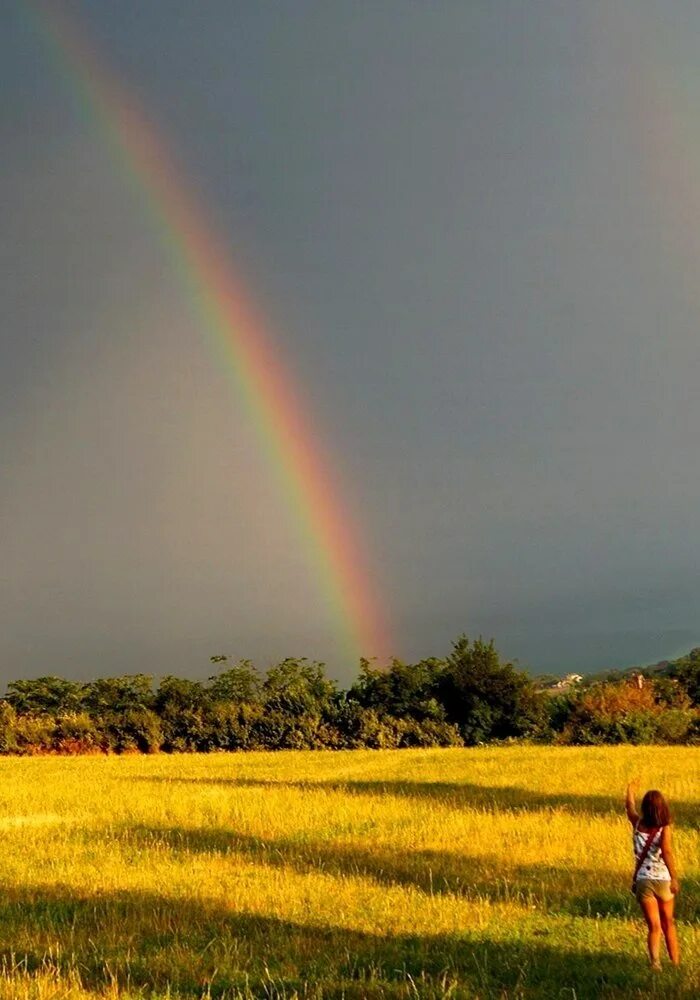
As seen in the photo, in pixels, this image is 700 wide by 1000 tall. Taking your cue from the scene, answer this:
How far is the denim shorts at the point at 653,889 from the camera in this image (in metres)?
8.87

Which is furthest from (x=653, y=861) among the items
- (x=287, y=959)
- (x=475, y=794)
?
(x=475, y=794)

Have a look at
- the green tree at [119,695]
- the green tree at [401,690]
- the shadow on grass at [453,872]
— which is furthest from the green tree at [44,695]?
the shadow on grass at [453,872]

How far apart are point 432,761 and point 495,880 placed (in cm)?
2891

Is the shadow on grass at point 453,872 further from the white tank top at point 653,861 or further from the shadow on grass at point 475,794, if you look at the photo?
the shadow on grass at point 475,794

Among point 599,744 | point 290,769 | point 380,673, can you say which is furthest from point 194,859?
point 380,673

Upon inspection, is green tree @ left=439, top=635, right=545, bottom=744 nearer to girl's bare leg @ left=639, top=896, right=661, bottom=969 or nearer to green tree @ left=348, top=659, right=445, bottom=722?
green tree @ left=348, top=659, right=445, bottom=722

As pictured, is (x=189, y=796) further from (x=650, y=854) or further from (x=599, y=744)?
(x=599, y=744)

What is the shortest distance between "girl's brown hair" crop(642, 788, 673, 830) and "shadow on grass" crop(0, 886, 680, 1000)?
1.43 metres

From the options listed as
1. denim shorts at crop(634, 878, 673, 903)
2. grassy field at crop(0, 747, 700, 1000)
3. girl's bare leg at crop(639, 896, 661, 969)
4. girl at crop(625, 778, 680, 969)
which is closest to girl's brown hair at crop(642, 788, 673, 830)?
girl at crop(625, 778, 680, 969)

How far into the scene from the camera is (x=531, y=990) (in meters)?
8.94

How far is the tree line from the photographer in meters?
58.8

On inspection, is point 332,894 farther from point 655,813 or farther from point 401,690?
point 401,690

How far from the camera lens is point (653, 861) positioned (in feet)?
29.4

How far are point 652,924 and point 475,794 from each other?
18.0 m
